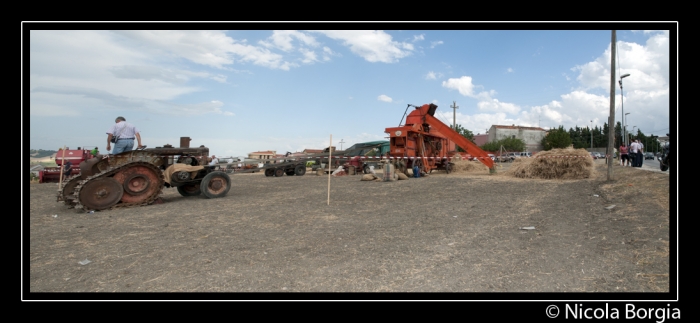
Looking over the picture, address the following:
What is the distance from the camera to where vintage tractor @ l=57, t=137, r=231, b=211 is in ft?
Result: 25.9

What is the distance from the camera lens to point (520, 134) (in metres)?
96.8

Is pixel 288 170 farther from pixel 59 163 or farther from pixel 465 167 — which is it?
pixel 59 163

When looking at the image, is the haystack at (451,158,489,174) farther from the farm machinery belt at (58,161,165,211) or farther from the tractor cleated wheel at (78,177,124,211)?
the tractor cleated wheel at (78,177,124,211)

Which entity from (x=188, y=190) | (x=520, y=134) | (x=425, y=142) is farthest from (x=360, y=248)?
(x=520, y=134)

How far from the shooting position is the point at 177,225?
611 cm

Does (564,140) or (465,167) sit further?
(564,140)

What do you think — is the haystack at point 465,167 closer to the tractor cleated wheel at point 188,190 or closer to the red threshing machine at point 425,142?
the red threshing machine at point 425,142

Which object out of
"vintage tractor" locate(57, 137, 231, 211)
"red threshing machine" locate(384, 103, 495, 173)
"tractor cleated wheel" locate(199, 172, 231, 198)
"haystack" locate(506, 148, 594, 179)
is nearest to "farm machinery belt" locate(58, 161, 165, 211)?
"vintage tractor" locate(57, 137, 231, 211)

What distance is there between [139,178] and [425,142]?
44.6 feet

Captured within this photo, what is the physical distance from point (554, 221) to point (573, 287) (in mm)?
3152

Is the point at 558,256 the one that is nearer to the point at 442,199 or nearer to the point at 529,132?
the point at 442,199

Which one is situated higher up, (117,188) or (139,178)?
(139,178)

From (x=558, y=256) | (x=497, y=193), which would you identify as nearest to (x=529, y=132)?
(x=497, y=193)

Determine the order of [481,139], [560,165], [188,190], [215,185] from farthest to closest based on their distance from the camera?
[481,139] < [560,165] < [188,190] < [215,185]
